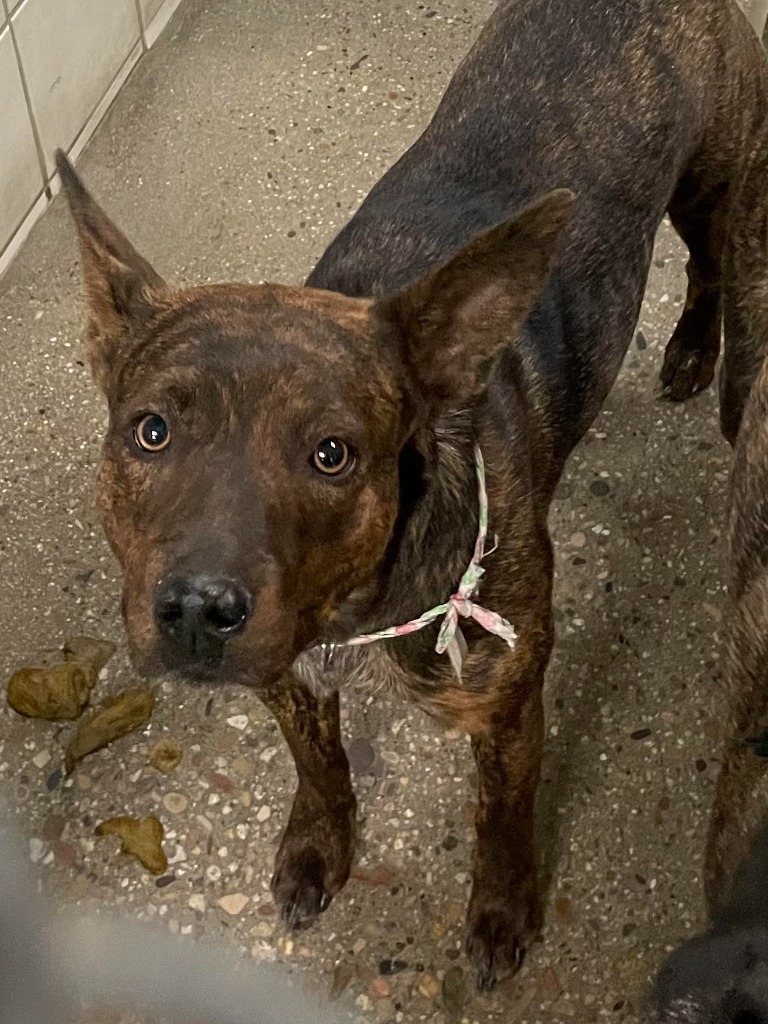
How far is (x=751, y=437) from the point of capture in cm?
213

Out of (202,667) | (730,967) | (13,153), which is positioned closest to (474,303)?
A: (202,667)

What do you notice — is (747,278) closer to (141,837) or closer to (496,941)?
(496,941)

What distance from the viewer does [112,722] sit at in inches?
105

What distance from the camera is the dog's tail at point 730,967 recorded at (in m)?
1.32

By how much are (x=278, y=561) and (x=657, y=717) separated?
1.40m

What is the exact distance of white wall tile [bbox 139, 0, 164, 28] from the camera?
394 centimetres

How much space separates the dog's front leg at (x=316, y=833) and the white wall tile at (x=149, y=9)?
8.83 ft

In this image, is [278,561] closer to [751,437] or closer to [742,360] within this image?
[751,437]

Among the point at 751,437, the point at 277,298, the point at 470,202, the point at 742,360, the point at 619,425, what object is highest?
the point at 277,298

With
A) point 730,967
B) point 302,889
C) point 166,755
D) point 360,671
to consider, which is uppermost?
point 730,967

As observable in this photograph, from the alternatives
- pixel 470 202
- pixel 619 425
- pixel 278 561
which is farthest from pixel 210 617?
pixel 619 425

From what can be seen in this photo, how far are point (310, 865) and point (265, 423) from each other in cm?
116

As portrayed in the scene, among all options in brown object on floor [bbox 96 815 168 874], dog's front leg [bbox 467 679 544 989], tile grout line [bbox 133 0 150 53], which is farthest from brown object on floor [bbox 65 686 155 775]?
tile grout line [bbox 133 0 150 53]

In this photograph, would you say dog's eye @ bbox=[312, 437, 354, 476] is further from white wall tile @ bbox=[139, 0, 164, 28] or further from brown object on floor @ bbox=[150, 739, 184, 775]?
white wall tile @ bbox=[139, 0, 164, 28]
